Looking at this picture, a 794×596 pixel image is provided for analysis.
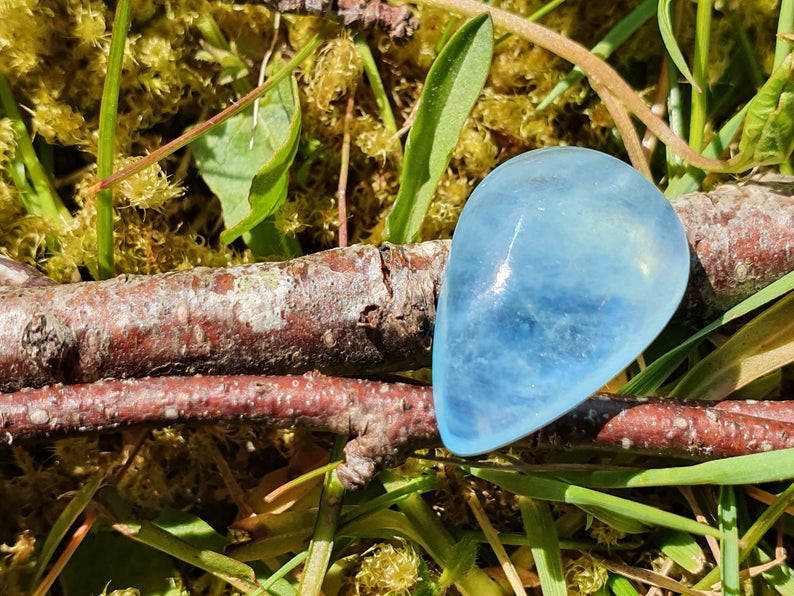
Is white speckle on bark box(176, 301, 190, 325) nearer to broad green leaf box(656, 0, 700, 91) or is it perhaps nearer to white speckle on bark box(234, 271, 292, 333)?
white speckle on bark box(234, 271, 292, 333)

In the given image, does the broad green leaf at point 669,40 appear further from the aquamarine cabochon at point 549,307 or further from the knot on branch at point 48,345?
the knot on branch at point 48,345

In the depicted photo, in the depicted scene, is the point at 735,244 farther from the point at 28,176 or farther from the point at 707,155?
the point at 28,176

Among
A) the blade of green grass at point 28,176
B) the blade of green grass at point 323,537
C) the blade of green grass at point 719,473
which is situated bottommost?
the blade of green grass at point 323,537

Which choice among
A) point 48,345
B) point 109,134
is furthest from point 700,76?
point 48,345

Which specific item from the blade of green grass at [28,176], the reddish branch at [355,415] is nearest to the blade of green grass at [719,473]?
the reddish branch at [355,415]

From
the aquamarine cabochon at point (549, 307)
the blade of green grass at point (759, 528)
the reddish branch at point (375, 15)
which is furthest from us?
the reddish branch at point (375, 15)

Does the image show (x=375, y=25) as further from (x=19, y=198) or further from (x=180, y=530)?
(x=180, y=530)

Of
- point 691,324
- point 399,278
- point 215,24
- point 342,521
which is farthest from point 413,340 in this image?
point 215,24
